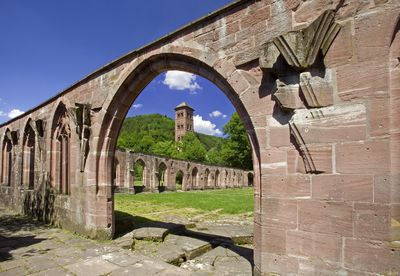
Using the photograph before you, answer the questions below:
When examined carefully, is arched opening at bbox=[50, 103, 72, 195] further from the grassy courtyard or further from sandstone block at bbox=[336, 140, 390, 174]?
sandstone block at bbox=[336, 140, 390, 174]

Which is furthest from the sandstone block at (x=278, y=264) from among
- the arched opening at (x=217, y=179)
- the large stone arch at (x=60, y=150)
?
the arched opening at (x=217, y=179)

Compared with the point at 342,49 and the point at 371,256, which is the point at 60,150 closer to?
the point at 342,49

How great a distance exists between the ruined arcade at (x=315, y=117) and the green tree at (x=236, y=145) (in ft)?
124

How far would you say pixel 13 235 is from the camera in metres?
6.38

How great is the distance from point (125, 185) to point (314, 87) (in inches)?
A: 950

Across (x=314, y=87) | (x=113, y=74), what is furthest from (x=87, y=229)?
(x=314, y=87)

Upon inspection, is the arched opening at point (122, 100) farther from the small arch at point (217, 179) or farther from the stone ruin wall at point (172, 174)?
the small arch at point (217, 179)

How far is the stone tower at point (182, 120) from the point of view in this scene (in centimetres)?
7422

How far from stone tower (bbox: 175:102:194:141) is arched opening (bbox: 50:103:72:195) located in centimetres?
6525

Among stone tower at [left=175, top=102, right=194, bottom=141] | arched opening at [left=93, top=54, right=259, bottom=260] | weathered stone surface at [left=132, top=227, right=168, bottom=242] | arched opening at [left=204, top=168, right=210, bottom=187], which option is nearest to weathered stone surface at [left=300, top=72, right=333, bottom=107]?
arched opening at [left=93, top=54, right=259, bottom=260]

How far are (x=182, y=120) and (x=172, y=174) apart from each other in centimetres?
4390

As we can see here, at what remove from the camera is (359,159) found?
9.34ft

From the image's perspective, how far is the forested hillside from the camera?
42750 millimetres

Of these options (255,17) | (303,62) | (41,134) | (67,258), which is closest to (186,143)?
(41,134)
